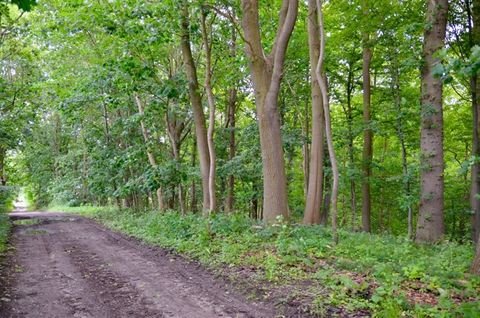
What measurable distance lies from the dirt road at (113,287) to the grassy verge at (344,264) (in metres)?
0.70

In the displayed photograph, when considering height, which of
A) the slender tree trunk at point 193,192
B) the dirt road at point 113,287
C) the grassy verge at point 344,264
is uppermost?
the slender tree trunk at point 193,192

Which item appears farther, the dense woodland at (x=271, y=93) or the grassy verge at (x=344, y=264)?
the dense woodland at (x=271, y=93)

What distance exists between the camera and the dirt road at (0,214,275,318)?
480 centimetres

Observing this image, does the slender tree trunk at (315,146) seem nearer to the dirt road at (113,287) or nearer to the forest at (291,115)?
the forest at (291,115)

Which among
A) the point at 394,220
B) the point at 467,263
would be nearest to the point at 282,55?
the point at 467,263

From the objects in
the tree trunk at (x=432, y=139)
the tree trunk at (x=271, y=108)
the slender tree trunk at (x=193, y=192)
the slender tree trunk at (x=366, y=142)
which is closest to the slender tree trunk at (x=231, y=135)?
the slender tree trunk at (x=193, y=192)

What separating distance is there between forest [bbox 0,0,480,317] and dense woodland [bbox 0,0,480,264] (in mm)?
62

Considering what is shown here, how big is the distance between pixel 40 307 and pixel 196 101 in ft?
26.4

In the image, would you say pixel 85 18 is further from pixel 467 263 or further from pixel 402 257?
pixel 467 263

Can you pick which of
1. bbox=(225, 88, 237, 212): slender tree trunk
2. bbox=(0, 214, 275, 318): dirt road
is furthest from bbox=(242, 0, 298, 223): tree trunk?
bbox=(225, 88, 237, 212): slender tree trunk

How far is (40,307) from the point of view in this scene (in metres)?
5.00

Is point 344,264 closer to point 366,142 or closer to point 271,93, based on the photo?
point 271,93

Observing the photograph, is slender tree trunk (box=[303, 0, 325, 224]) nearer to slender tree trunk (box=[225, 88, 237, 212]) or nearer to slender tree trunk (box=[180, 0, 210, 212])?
slender tree trunk (box=[180, 0, 210, 212])

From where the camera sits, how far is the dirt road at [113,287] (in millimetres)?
4805
